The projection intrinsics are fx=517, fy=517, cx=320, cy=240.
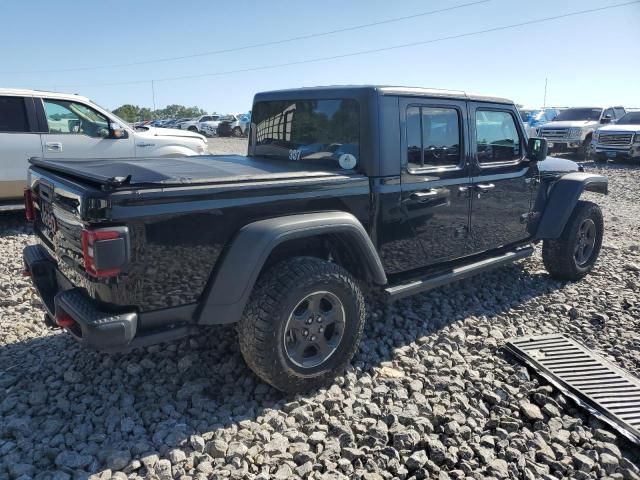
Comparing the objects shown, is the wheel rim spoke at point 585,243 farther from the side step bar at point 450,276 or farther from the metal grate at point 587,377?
the metal grate at point 587,377

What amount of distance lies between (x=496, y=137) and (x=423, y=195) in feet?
4.18

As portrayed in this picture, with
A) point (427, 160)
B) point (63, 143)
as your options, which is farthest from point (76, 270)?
point (63, 143)

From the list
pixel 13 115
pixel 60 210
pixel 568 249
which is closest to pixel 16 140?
pixel 13 115

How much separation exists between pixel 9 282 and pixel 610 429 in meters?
5.17

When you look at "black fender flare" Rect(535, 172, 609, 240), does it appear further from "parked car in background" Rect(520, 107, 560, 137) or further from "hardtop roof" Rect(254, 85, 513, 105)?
"parked car in background" Rect(520, 107, 560, 137)

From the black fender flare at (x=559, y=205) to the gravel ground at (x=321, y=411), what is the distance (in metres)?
0.93

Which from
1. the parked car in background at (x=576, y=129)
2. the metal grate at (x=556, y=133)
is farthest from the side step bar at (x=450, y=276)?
the metal grate at (x=556, y=133)

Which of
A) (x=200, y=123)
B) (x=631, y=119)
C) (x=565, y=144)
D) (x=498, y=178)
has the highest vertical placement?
(x=200, y=123)

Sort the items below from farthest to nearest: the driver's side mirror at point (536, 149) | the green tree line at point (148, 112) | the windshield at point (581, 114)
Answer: the green tree line at point (148, 112), the windshield at point (581, 114), the driver's side mirror at point (536, 149)

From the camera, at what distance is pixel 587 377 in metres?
3.50

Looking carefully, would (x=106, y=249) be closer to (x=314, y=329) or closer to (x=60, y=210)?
(x=60, y=210)

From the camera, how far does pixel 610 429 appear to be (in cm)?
298

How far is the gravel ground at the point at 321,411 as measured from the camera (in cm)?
261

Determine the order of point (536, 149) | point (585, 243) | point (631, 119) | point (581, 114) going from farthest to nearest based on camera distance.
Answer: point (581, 114) → point (631, 119) → point (585, 243) → point (536, 149)
